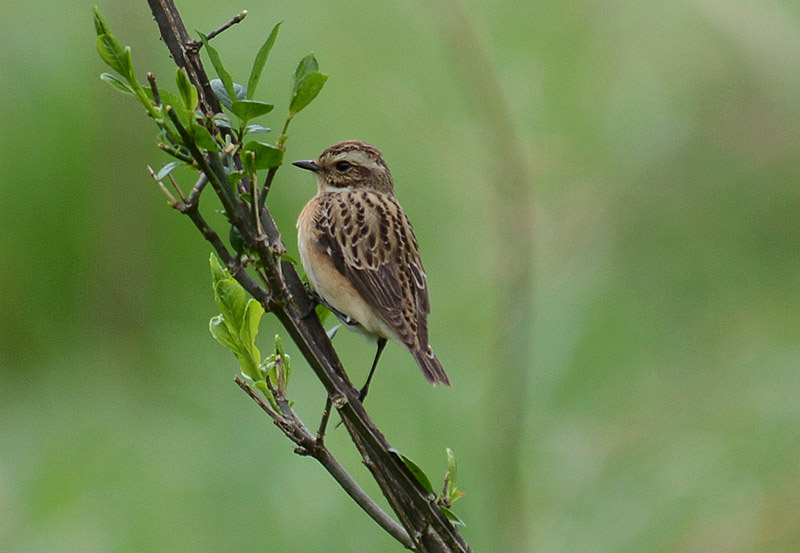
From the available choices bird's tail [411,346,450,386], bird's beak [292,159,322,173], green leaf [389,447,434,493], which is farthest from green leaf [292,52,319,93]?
bird's beak [292,159,322,173]

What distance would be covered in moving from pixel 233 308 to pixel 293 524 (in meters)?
2.30

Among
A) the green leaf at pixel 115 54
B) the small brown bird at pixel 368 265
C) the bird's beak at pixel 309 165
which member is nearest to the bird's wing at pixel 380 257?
the small brown bird at pixel 368 265

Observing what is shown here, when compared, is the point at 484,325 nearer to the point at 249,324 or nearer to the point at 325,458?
the point at 249,324

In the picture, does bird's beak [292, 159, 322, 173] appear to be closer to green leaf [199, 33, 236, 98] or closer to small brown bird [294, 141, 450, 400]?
small brown bird [294, 141, 450, 400]

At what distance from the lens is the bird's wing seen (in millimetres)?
Result: 2705

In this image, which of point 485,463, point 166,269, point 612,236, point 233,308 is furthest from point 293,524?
point 233,308

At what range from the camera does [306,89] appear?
4.44ft

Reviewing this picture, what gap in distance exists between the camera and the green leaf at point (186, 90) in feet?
4.13

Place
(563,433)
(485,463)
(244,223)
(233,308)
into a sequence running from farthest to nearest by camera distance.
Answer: (563,433) < (485,463) < (233,308) < (244,223)

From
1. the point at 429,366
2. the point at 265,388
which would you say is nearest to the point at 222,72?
the point at 265,388

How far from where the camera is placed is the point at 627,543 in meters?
3.65

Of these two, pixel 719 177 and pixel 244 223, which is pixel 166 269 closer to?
pixel 719 177

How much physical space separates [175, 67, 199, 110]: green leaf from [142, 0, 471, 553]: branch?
0.09 feet

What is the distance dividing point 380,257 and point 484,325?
69.9 inches
